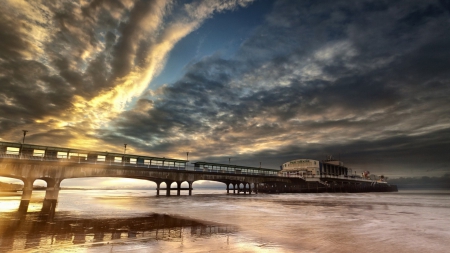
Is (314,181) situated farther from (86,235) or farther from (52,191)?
(86,235)

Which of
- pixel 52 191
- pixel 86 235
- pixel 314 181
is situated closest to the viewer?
pixel 86 235

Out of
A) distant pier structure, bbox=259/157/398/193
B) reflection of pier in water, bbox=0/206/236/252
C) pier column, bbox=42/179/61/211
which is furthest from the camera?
distant pier structure, bbox=259/157/398/193

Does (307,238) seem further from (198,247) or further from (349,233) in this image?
(198,247)

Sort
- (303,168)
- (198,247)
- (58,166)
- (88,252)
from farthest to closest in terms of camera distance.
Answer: (303,168) → (58,166) → (198,247) → (88,252)

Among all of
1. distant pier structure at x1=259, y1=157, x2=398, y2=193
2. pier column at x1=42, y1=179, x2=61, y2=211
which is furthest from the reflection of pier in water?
distant pier structure at x1=259, y1=157, x2=398, y2=193

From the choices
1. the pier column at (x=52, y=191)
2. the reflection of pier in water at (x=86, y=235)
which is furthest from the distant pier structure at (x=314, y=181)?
the reflection of pier in water at (x=86, y=235)

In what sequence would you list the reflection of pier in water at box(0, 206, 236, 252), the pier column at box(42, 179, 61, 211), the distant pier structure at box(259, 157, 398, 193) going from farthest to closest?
1. the distant pier structure at box(259, 157, 398, 193)
2. the pier column at box(42, 179, 61, 211)
3. the reflection of pier in water at box(0, 206, 236, 252)

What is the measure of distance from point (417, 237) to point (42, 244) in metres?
18.1

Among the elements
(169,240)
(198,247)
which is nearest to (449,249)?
(198,247)

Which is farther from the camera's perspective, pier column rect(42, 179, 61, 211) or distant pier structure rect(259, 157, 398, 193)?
distant pier structure rect(259, 157, 398, 193)

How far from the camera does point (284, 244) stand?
973 cm

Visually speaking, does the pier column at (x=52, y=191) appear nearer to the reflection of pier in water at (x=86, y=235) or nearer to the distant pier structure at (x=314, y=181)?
the reflection of pier in water at (x=86, y=235)

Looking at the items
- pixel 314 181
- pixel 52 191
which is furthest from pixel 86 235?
pixel 314 181

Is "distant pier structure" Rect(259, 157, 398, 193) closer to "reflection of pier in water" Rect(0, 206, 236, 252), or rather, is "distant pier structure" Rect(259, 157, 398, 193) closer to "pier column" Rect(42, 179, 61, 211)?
"pier column" Rect(42, 179, 61, 211)
